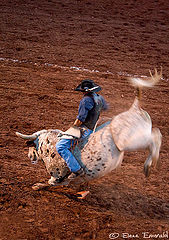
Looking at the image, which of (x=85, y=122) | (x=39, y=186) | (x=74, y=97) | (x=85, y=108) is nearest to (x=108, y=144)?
(x=85, y=122)

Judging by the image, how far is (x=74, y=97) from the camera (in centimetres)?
889

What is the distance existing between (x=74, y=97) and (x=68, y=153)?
14.3ft

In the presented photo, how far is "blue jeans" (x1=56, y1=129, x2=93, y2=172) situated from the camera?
4656 mm

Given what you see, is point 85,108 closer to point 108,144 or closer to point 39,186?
point 108,144

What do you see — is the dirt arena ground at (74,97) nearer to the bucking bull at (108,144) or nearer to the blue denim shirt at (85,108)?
the bucking bull at (108,144)

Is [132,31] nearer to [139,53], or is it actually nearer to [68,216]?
[139,53]

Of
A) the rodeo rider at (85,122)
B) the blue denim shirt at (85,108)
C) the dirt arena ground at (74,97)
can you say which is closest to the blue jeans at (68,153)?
the rodeo rider at (85,122)

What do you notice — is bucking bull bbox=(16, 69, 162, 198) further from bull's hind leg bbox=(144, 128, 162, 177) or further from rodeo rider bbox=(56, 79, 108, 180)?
rodeo rider bbox=(56, 79, 108, 180)

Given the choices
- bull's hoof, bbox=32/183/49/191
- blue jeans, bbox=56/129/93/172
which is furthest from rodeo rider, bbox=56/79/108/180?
bull's hoof, bbox=32/183/49/191

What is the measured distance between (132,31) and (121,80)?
585 centimetres

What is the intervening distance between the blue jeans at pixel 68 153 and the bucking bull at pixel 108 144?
121 mm

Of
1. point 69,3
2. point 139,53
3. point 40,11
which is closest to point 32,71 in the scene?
point 139,53

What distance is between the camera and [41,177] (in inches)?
231

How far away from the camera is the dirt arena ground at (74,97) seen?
495 cm
